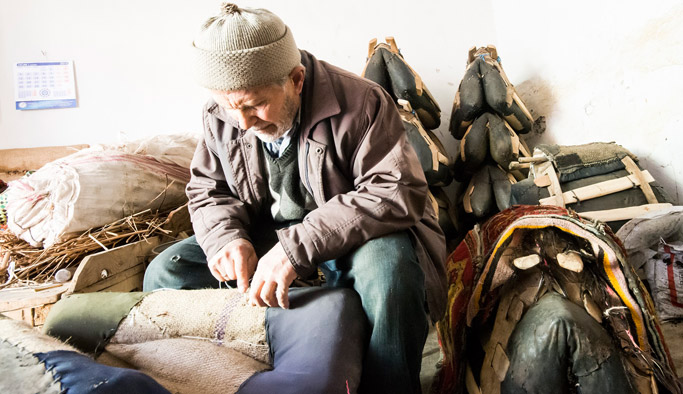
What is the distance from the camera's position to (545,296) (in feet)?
3.97

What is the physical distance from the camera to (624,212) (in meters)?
1.62

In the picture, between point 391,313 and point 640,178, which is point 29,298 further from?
point 640,178

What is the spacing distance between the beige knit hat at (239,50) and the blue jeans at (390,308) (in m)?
0.50

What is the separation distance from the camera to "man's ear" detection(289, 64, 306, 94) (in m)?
1.21

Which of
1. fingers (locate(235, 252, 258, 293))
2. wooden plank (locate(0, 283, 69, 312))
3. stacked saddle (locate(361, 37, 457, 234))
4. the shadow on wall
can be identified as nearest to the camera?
fingers (locate(235, 252, 258, 293))

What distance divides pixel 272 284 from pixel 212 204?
0.45 metres

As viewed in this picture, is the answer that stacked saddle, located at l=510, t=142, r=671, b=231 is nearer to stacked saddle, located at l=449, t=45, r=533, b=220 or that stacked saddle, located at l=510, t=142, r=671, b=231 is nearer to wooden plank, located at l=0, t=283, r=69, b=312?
stacked saddle, located at l=449, t=45, r=533, b=220

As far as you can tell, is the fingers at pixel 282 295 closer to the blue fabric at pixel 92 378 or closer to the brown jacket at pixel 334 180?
the brown jacket at pixel 334 180

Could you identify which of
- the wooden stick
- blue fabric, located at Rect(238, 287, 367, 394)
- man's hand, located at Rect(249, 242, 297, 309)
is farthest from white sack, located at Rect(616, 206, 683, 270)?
man's hand, located at Rect(249, 242, 297, 309)

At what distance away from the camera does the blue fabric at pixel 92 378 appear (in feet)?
1.95

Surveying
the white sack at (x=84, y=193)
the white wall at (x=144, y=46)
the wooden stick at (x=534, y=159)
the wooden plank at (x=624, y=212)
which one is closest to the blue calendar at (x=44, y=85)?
the white wall at (x=144, y=46)

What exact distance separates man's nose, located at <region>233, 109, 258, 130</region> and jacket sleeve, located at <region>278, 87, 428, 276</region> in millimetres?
231

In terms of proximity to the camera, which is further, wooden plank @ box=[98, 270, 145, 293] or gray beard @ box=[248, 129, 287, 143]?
wooden plank @ box=[98, 270, 145, 293]

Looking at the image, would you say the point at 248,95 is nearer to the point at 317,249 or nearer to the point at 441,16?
the point at 317,249
